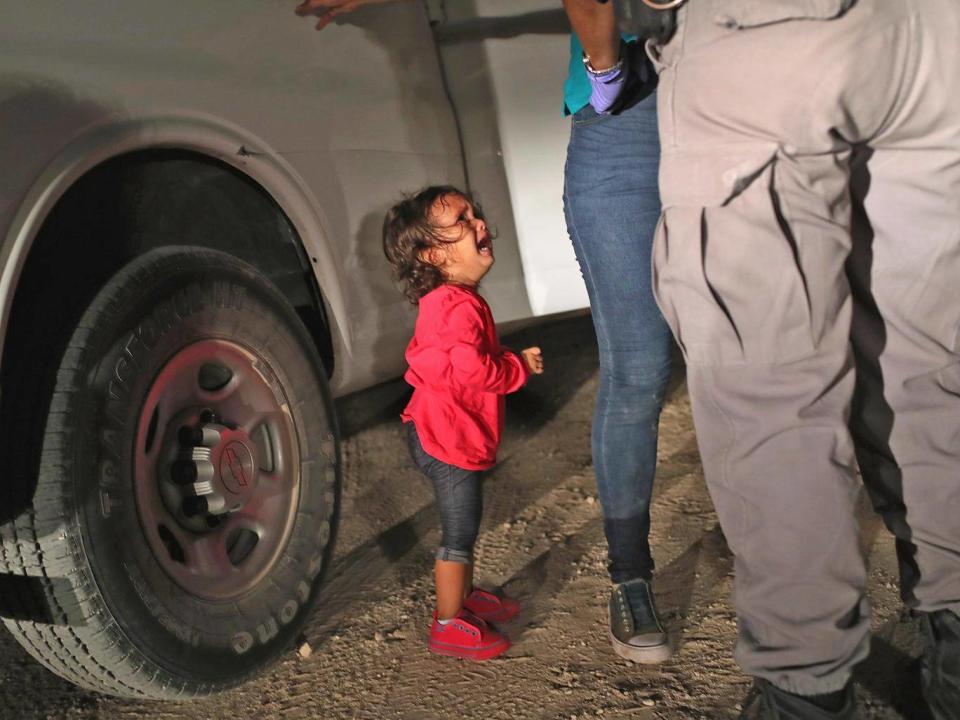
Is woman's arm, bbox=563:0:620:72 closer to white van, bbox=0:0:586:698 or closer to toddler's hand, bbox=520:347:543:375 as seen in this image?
toddler's hand, bbox=520:347:543:375

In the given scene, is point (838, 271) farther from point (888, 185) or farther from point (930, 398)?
point (930, 398)

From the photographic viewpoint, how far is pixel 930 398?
6.00 feet

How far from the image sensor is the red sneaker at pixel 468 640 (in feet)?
7.84

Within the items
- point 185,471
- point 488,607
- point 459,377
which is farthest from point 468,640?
point 185,471

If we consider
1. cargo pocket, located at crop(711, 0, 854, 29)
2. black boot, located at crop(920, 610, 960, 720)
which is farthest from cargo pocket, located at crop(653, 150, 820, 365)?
black boot, located at crop(920, 610, 960, 720)

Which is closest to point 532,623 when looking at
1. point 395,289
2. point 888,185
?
point 395,289

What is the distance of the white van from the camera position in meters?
1.92

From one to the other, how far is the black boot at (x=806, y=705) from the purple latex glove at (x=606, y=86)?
1115 mm

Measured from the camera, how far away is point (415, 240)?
2396 millimetres

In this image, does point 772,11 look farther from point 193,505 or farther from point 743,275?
point 193,505

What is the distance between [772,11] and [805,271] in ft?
1.31

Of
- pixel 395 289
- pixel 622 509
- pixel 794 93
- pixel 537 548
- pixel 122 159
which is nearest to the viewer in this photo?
pixel 794 93

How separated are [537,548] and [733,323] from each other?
1446mm

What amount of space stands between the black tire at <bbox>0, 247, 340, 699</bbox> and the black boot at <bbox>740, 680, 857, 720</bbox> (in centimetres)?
110
